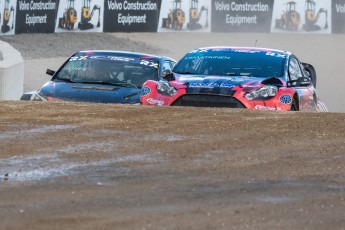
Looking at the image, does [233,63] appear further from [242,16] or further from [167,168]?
[242,16]

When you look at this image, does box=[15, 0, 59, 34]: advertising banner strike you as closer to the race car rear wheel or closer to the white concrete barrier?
the white concrete barrier

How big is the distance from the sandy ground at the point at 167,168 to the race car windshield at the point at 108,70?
291cm

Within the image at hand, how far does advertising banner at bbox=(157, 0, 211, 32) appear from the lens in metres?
35.0

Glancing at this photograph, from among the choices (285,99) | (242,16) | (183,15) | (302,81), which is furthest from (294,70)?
(242,16)

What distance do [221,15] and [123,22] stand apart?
4.25m

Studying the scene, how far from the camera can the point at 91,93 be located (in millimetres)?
15430

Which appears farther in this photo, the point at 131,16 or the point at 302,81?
the point at 131,16

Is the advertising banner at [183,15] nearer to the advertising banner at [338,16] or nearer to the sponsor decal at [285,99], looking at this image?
the advertising banner at [338,16]

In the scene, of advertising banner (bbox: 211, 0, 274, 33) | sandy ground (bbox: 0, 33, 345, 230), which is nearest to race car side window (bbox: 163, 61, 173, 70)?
sandy ground (bbox: 0, 33, 345, 230)

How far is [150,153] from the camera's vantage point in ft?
31.3

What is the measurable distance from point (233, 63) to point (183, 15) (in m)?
20.4

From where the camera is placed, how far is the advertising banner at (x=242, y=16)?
121 feet

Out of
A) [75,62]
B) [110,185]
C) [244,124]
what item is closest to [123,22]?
[75,62]

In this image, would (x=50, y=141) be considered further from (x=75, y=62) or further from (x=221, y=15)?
(x=221, y=15)
